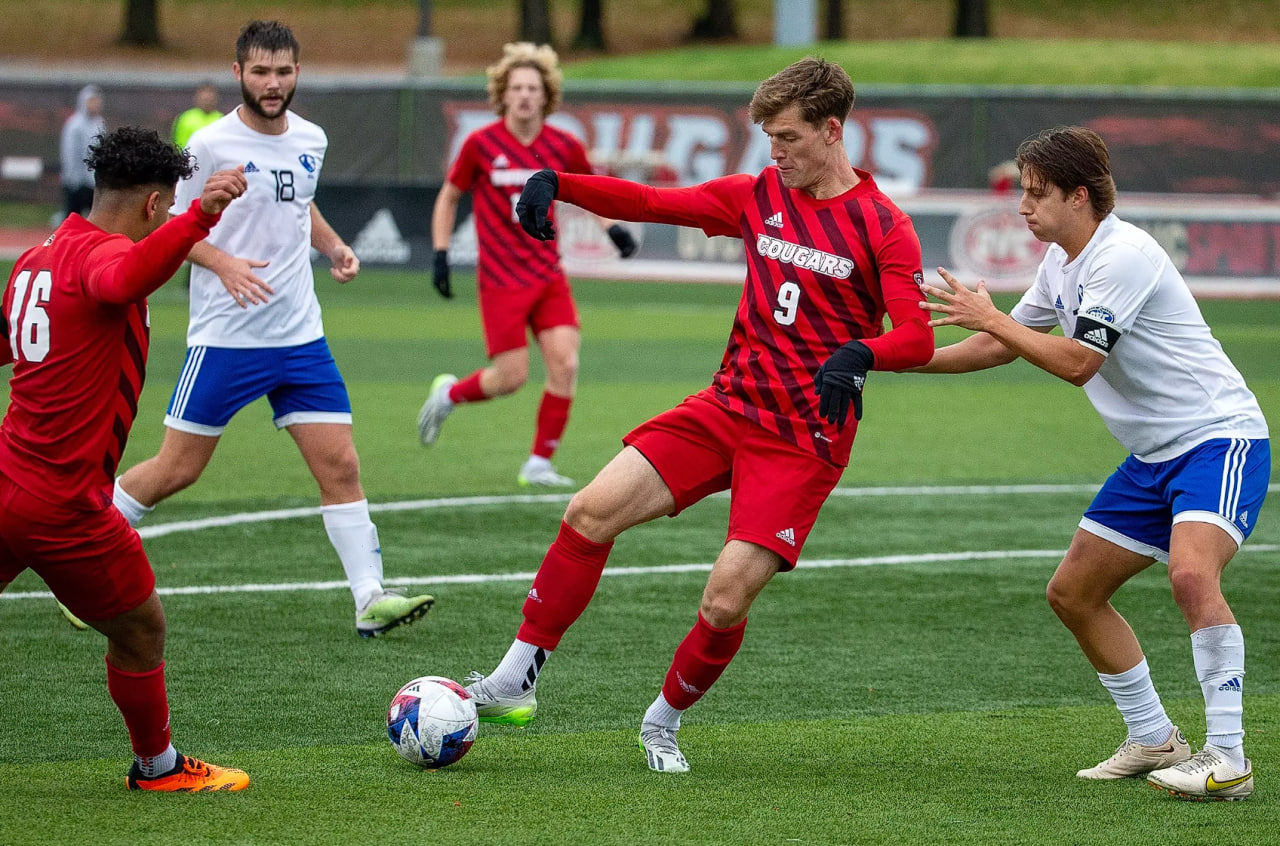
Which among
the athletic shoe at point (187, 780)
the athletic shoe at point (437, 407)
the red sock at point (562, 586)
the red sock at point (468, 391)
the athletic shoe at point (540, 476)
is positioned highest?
the red sock at point (562, 586)

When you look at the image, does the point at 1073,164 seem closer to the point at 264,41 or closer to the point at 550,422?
the point at 264,41

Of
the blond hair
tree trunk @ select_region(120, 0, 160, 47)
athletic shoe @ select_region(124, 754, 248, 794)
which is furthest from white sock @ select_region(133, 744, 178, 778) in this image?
tree trunk @ select_region(120, 0, 160, 47)

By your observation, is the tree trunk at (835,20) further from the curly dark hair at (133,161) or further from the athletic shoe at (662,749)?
the curly dark hair at (133,161)

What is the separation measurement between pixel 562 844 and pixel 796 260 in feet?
6.25

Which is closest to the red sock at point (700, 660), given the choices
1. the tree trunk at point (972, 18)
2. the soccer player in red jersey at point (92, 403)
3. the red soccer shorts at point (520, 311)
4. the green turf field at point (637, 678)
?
the green turf field at point (637, 678)

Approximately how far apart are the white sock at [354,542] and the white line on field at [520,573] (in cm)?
76

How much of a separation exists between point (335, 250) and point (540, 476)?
340 centimetres

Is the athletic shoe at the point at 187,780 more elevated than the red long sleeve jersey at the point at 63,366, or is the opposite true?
the red long sleeve jersey at the point at 63,366

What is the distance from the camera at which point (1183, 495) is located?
494cm

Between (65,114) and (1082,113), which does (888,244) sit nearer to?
(1082,113)

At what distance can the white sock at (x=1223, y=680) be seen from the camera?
15.9 ft

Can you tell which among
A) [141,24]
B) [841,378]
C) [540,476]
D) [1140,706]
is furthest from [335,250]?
[141,24]

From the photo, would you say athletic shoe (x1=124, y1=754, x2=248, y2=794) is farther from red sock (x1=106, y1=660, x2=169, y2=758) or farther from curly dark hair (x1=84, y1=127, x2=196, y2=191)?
curly dark hair (x1=84, y1=127, x2=196, y2=191)

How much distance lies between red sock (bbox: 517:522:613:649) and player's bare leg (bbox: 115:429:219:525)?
2.09m
